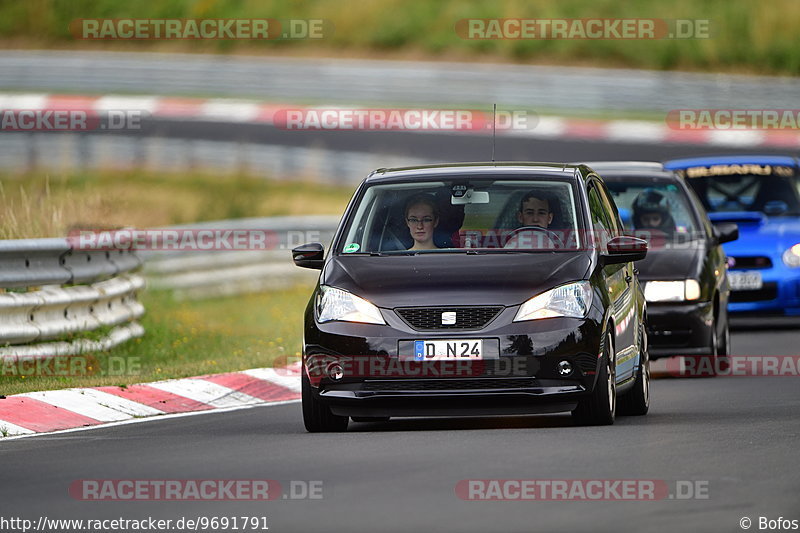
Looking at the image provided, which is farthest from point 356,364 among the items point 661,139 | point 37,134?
point 661,139

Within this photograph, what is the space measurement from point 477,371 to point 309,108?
2877cm

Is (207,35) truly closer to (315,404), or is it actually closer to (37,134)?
(37,134)

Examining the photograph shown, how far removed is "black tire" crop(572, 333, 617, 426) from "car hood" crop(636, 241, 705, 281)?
164 inches

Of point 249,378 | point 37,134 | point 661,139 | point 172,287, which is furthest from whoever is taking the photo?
point 661,139

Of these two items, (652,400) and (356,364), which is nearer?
(356,364)

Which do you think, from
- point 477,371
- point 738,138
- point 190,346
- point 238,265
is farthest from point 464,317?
point 738,138

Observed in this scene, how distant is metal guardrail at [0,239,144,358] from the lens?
45.8ft

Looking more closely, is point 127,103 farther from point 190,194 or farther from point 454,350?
point 454,350

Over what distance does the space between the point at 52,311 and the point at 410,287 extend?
15.2 ft

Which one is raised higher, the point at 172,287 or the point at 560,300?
the point at 560,300

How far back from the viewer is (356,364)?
1079 cm

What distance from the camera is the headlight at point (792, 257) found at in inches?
731

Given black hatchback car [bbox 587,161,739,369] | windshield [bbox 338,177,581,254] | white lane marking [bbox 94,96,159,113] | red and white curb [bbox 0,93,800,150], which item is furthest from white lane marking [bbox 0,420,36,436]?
white lane marking [bbox 94,96,159,113]

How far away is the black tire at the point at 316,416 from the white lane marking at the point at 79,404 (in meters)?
1.72
